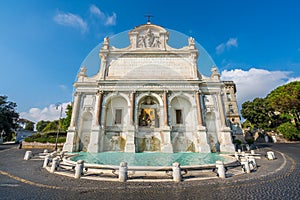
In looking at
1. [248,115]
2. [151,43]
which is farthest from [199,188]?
[248,115]

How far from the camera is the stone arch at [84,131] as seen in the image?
1762 cm

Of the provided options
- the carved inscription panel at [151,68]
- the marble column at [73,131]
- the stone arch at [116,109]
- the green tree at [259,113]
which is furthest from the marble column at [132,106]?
the green tree at [259,113]

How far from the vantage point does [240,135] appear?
26641mm

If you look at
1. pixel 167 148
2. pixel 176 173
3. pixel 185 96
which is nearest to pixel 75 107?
Answer: pixel 167 148

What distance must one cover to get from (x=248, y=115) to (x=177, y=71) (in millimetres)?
29841

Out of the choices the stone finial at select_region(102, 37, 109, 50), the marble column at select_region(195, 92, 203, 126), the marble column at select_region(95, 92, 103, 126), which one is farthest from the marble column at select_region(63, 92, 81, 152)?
the marble column at select_region(195, 92, 203, 126)

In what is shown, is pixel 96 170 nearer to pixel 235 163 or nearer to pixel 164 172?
pixel 164 172

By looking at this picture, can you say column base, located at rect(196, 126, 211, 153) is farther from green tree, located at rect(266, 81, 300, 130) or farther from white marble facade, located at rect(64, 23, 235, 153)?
green tree, located at rect(266, 81, 300, 130)

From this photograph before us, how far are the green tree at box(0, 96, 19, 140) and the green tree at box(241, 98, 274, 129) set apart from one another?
60.5 m

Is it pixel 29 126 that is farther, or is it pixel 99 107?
pixel 29 126

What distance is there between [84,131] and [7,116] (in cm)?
3115

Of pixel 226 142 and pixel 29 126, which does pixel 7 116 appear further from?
pixel 226 142

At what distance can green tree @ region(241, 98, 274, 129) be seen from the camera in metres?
36.4

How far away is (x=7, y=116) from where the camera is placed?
34.8 metres
